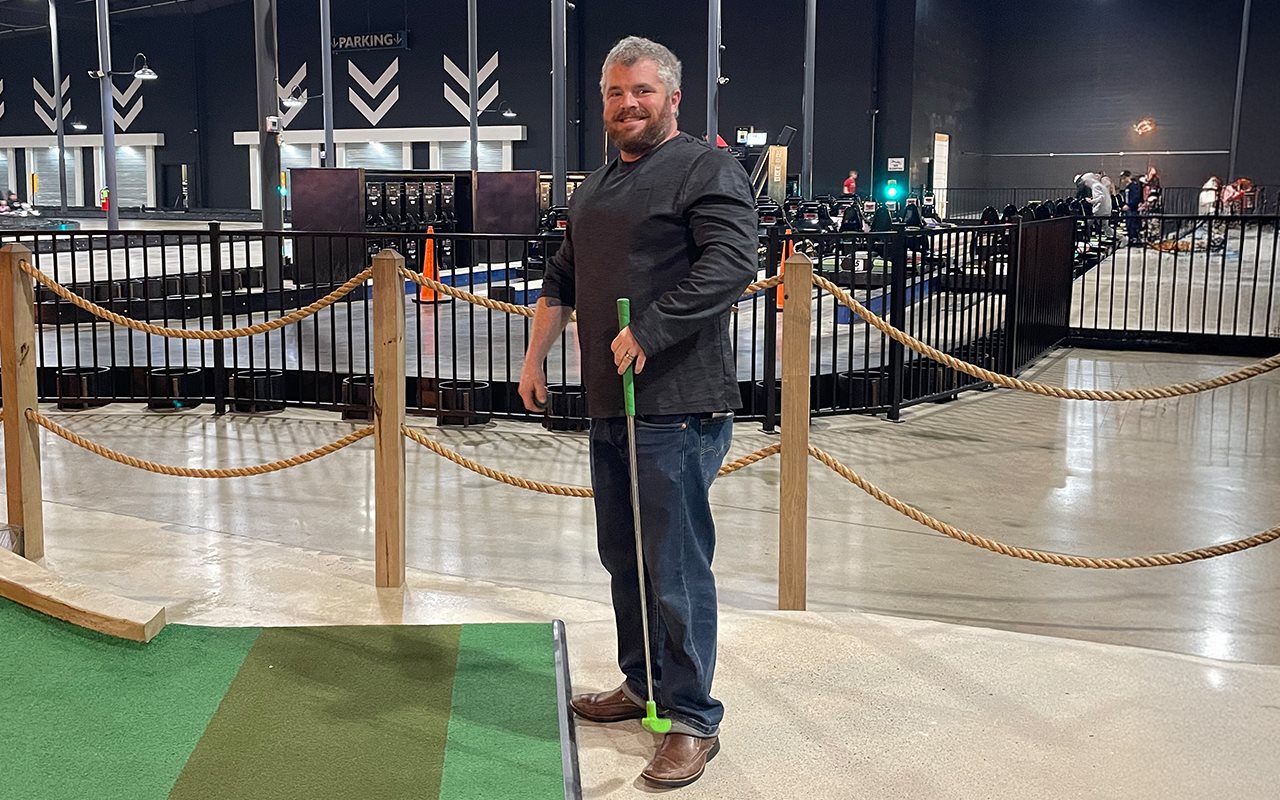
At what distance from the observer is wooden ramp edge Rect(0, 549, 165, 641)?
396 centimetres

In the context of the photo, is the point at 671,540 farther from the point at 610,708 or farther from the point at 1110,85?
the point at 1110,85

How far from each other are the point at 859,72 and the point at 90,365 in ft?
83.9

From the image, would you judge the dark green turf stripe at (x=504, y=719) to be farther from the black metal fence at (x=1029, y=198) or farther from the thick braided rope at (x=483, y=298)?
the black metal fence at (x=1029, y=198)

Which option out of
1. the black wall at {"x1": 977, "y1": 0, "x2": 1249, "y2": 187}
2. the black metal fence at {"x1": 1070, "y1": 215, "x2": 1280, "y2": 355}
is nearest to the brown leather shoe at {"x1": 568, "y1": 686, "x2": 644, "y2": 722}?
the black metal fence at {"x1": 1070, "y1": 215, "x2": 1280, "y2": 355}

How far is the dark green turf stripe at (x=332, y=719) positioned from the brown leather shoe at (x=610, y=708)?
39cm

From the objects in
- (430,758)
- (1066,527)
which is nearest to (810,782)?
(430,758)

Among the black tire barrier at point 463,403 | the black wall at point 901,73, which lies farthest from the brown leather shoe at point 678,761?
the black wall at point 901,73

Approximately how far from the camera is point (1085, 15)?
3512 centimetres

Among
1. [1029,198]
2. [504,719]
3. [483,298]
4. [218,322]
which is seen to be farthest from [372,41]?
[504,719]

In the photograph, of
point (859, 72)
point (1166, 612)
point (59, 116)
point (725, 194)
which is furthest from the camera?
point (59, 116)

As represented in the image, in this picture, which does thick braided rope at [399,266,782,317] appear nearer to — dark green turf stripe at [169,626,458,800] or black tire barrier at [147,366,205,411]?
dark green turf stripe at [169,626,458,800]

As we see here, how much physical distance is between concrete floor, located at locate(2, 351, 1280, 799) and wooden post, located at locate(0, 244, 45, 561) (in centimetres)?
20

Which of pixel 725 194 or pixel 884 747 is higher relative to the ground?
pixel 725 194

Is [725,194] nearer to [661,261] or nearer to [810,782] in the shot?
[661,261]
